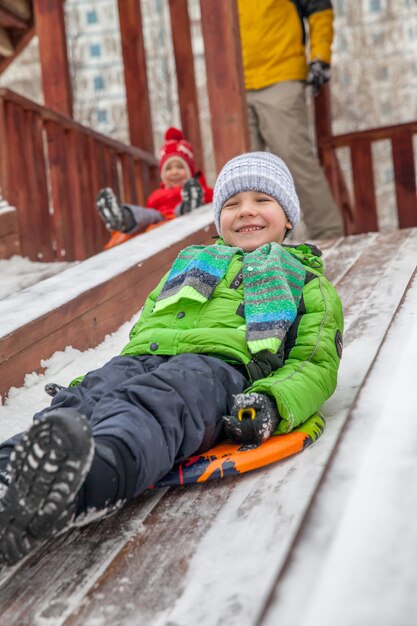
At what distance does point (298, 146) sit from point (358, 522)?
484cm

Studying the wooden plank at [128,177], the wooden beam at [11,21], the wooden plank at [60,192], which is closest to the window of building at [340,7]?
the wooden beam at [11,21]

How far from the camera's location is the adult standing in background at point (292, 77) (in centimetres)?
579

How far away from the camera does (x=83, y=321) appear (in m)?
3.17

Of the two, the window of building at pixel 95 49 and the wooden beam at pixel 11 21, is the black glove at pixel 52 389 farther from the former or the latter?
the window of building at pixel 95 49

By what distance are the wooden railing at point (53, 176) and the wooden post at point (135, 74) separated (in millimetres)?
880

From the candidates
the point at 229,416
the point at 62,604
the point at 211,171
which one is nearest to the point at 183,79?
the point at 229,416

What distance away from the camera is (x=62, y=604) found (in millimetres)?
1472

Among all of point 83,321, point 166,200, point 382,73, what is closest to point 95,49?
point 382,73

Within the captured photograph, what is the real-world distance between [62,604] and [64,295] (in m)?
1.76

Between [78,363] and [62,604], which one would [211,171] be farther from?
[62,604]

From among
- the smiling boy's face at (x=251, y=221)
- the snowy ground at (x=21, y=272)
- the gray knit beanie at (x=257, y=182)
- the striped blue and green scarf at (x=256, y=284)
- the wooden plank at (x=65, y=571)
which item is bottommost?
the wooden plank at (x=65, y=571)

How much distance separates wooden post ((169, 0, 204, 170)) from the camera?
7.75 m

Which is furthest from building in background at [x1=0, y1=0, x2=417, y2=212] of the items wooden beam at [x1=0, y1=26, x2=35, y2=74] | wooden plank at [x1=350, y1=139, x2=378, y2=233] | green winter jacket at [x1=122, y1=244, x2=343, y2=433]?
green winter jacket at [x1=122, y1=244, x2=343, y2=433]

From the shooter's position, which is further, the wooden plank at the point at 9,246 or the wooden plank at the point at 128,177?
the wooden plank at the point at 128,177
